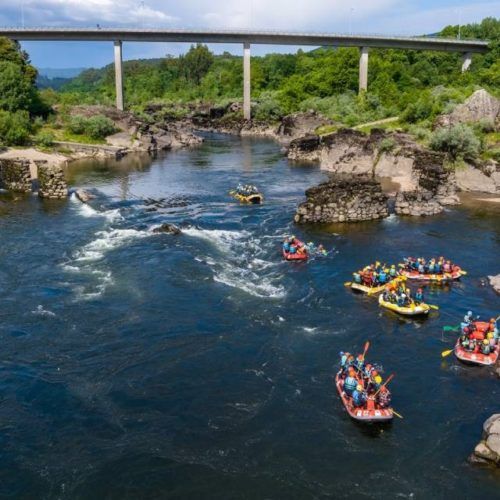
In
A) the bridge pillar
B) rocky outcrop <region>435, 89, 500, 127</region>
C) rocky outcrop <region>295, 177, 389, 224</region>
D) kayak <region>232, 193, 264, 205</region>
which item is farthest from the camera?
the bridge pillar

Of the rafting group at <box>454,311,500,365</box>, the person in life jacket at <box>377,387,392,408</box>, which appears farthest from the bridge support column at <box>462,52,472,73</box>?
the person in life jacket at <box>377,387,392,408</box>

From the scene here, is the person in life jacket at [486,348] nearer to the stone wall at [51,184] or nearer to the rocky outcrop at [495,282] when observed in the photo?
the rocky outcrop at [495,282]

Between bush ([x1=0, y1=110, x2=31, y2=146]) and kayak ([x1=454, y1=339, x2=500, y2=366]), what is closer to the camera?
kayak ([x1=454, y1=339, x2=500, y2=366])

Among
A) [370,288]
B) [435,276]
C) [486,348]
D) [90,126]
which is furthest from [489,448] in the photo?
[90,126]

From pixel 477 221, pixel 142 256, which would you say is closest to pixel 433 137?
pixel 477 221

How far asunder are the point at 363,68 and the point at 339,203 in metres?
97.6

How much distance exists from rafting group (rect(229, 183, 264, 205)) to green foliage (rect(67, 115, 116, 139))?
53224mm

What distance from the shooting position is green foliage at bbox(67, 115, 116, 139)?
11281 centimetres

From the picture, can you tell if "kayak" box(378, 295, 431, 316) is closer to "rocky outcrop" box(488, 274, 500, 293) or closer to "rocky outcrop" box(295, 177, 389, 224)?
"rocky outcrop" box(488, 274, 500, 293)

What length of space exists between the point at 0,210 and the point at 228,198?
25.4 metres

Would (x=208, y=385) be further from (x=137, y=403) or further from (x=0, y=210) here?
(x=0, y=210)

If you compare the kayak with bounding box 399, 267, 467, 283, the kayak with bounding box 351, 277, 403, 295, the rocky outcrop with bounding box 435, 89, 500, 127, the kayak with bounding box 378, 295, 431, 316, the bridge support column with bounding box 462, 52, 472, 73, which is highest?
the bridge support column with bounding box 462, 52, 472, 73

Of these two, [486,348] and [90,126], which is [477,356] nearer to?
[486,348]

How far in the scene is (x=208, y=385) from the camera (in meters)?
29.5
